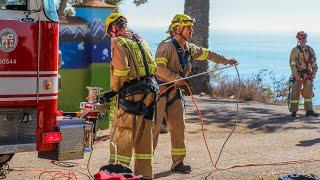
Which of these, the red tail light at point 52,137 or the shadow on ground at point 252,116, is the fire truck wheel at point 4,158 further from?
the shadow on ground at point 252,116

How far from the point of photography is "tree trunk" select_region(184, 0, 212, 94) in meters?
20.8

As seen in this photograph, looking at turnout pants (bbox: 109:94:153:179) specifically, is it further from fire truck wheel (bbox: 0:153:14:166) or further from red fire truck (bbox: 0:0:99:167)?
fire truck wheel (bbox: 0:153:14:166)

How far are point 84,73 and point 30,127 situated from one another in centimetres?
462

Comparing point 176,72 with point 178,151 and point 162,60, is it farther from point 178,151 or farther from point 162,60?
point 178,151

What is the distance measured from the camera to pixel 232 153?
10898 mm

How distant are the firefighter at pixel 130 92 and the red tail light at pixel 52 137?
23.7 inches

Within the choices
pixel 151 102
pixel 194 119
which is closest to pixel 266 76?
pixel 194 119

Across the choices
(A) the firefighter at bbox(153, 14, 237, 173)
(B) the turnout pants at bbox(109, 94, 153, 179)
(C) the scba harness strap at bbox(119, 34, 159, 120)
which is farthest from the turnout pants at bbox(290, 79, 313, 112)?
(C) the scba harness strap at bbox(119, 34, 159, 120)

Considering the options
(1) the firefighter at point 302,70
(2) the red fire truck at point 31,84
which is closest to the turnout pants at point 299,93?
(1) the firefighter at point 302,70

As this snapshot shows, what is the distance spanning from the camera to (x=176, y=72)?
8945 millimetres

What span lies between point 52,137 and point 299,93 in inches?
366

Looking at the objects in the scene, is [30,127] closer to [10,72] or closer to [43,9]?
[10,72]

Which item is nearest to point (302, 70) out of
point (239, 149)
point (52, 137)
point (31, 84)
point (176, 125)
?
point (239, 149)

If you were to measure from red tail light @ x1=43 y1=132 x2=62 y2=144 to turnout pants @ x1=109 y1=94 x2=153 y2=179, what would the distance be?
593 mm
